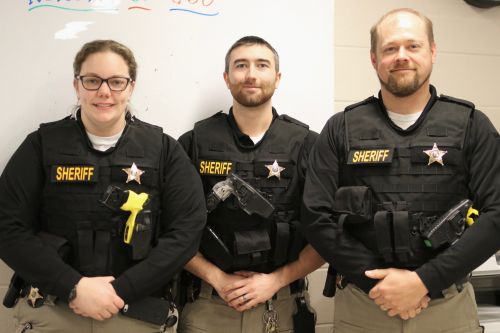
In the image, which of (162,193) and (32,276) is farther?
(162,193)

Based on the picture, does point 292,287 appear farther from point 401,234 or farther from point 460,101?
point 460,101

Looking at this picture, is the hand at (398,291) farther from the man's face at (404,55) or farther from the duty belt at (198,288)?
the man's face at (404,55)

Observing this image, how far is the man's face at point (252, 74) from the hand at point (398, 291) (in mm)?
901

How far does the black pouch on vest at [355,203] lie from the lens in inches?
64.5

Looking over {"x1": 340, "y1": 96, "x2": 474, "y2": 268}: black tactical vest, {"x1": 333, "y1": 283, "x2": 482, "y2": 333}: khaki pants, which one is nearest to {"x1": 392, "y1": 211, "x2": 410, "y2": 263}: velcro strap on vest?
{"x1": 340, "y1": 96, "x2": 474, "y2": 268}: black tactical vest

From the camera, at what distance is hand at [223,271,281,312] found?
1850 mm

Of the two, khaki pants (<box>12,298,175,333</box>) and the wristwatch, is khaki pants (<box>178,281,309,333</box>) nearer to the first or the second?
khaki pants (<box>12,298,175,333</box>)

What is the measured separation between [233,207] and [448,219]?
2.83 feet

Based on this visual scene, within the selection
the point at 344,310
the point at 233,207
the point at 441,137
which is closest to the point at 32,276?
the point at 233,207

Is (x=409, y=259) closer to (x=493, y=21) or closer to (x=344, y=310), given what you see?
(x=344, y=310)

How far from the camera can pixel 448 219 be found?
154cm

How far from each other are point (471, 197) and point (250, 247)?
90 centimetres

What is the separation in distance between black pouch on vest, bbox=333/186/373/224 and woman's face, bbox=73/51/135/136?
3.15ft

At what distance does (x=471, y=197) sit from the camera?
5.59 ft
